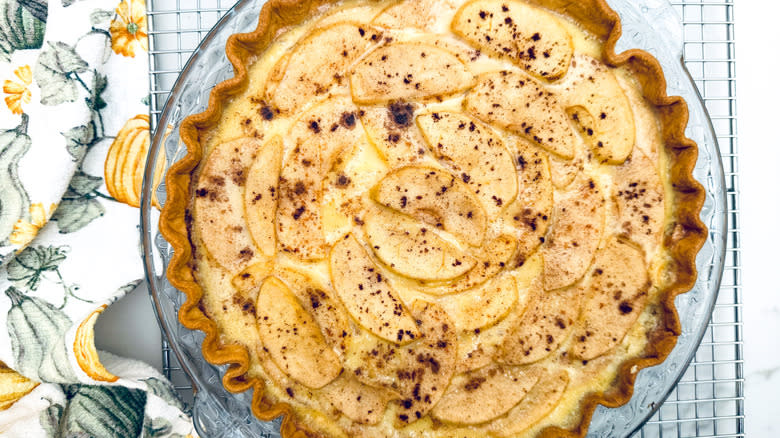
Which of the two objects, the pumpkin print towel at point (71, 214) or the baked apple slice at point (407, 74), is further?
the pumpkin print towel at point (71, 214)

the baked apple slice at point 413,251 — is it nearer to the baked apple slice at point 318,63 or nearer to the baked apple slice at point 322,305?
the baked apple slice at point 322,305

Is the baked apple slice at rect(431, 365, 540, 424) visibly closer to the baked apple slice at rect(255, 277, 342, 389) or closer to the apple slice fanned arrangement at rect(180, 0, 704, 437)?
the apple slice fanned arrangement at rect(180, 0, 704, 437)

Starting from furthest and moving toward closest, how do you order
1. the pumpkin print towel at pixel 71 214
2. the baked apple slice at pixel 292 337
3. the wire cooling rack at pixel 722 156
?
the wire cooling rack at pixel 722 156
the pumpkin print towel at pixel 71 214
the baked apple slice at pixel 292 337

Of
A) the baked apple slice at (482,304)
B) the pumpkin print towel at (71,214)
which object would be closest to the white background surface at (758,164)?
the baked apple slice at (482,304)

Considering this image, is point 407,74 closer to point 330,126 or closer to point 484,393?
point 330,126

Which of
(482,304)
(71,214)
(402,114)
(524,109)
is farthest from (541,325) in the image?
(71,214)

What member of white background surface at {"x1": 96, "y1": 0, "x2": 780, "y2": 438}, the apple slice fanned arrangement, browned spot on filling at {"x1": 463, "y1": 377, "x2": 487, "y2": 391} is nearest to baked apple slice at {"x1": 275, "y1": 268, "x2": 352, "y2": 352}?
the apple slice fanned arrangement
